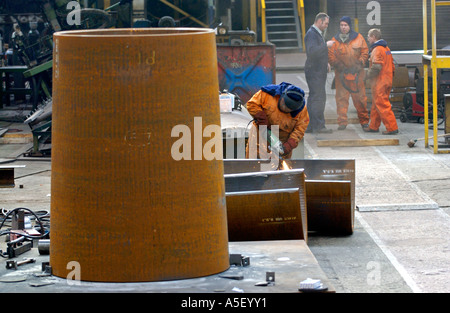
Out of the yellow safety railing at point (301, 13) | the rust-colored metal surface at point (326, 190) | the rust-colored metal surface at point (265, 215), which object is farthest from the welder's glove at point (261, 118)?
the yellow safety railing at point (301, 13)

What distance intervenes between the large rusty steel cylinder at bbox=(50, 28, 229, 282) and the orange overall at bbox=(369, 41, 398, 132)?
1018 centimetres

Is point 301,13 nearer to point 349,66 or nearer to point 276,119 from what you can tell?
point 349,66

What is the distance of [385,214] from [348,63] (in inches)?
240

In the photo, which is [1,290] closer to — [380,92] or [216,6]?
[380,92]

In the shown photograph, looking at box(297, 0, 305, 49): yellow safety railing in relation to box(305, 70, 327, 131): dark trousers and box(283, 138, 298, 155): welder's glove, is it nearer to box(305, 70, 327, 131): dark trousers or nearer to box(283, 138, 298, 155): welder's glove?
box(305, 70, 327, 131): dark trousers

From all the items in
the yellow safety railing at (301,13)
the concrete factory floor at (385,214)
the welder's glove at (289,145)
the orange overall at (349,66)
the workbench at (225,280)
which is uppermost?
the yellow safety railing at (301,13)

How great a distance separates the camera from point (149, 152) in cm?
457

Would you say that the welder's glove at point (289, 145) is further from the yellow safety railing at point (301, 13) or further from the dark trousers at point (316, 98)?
the yellow safety railing at point (301, 13)

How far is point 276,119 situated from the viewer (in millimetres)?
9086

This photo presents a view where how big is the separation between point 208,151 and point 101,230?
767mm

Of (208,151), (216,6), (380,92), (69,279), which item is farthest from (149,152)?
(216,6)

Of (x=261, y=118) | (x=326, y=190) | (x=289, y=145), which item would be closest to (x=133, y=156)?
(x=326, y=190)

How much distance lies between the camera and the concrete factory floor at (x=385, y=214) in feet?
22.7
